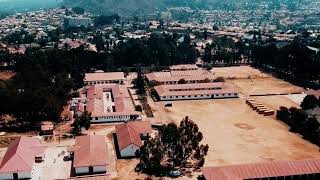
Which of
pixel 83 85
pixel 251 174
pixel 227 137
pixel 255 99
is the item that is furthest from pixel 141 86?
pixel 251 174

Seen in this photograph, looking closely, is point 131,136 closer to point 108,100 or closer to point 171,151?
point 171,151

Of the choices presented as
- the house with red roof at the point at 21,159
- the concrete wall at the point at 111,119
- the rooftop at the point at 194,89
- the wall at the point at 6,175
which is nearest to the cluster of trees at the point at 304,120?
the rooftop at the point at 194,89

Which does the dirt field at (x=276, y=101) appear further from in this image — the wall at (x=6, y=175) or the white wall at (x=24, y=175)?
the wall at (x=6, y=175)

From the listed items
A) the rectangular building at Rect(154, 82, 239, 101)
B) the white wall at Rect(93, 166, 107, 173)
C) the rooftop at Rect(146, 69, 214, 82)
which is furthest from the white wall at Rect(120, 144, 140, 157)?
the rooftop at Rect(146, 69, 214, 82)

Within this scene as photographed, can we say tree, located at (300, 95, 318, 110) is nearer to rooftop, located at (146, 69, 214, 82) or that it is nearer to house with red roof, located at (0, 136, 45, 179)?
rooftop, located at (146, 69, 214, 82)

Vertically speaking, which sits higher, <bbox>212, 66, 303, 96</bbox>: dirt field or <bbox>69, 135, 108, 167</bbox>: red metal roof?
<bbox>69, 135, 108, 167</bbox>: red metal roof

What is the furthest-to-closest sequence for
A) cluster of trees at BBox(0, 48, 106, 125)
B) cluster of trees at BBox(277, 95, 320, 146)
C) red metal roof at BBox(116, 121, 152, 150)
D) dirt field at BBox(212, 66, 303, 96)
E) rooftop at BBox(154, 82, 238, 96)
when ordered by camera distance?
1. dirt field at BBox(212, 66, 303, 96)
2. rooftop at BBox(154, 82, 238, 96)
3. cluster of trees at BBox(0, 48, 106, 125)
4. cluster of trees at BBox(277, 95, 320, 146)
5. red metal roof at BBox(116, 121, 152, 150)

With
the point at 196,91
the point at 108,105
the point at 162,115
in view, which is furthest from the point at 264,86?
the point at 108,105
